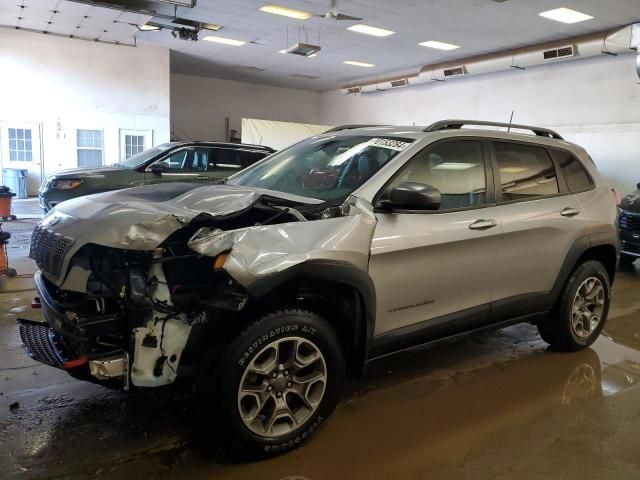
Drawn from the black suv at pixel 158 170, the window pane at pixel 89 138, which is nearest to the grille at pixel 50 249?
the black suv at pixel 158 170

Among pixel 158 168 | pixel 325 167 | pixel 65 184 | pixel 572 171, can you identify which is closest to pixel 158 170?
pixel 158 168

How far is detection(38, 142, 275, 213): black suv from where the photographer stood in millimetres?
8070

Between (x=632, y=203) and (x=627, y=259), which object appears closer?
(x=632, y=203)

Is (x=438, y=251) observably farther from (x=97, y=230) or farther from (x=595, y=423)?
(x=97, y=230)

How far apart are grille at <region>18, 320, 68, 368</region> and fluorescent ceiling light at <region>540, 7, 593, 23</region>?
36.8ft

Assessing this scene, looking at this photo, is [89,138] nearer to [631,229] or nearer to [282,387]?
[631,229]

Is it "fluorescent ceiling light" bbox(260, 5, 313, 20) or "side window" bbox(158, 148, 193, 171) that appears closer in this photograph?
"side window" bbox(158, 148, 193, 171)

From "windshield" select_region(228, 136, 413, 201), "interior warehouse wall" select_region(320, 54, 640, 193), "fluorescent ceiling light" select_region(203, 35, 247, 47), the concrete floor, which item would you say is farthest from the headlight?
"interior warehouse wall" select_region(320, 54, 640, 193)

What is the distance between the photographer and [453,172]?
329 centimetres

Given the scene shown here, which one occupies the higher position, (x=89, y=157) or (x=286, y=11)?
(x=286, y=11)

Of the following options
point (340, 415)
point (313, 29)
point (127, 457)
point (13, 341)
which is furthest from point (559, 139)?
point (313, 29)

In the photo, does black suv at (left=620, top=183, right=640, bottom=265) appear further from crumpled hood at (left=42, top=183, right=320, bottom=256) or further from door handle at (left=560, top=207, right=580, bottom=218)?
crumpled hood at (left=42, top=183, right=320, bottom=256)

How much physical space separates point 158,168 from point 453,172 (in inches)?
262

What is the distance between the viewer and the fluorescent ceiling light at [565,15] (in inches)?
409
